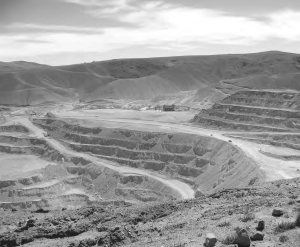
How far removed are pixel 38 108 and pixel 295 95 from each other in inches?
3057

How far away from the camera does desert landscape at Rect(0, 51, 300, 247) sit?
15.0 meters

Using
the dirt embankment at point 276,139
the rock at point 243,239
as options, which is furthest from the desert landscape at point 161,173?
the dirt embankment at point 276,139

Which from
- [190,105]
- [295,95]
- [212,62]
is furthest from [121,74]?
[295,95]

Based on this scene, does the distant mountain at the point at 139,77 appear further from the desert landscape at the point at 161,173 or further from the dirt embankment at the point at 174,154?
the dirt embankment at the point at 174,154

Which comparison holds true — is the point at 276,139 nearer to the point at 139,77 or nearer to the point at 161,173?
the point at 161,173

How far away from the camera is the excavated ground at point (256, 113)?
65.8 meters

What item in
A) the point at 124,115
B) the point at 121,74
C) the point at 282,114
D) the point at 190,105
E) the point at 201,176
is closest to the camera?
the point at 201,176

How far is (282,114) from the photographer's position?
67.3m

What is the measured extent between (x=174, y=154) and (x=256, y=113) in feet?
54.9

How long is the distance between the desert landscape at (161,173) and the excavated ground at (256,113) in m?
0.18

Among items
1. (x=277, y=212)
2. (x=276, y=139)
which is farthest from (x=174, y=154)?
(x=277, y=212)

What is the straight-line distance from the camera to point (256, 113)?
70.8 metres

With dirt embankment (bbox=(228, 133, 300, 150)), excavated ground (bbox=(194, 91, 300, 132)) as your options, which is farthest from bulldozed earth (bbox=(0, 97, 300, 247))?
excavated ground (bbox=(194, 91, 300, 132))

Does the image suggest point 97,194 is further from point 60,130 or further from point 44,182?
point 60,130
